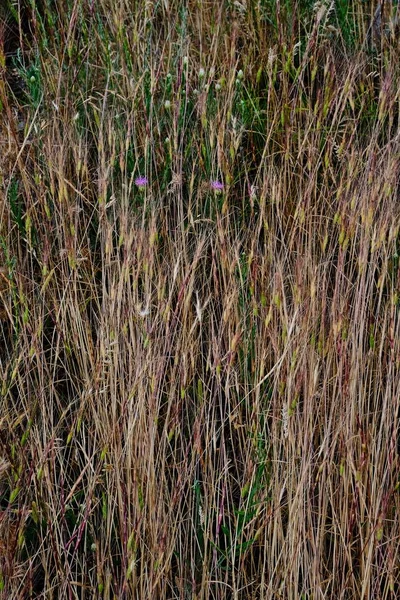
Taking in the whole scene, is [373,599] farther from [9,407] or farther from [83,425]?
[9,407]

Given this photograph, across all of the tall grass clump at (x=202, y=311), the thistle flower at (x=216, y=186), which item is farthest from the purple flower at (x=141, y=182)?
the thistle flower at (x=216, y=186)

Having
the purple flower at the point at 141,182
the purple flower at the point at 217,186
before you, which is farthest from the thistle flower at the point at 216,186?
the purple flower at the point at 141,182

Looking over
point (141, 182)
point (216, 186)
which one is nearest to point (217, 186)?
point (216, 186)

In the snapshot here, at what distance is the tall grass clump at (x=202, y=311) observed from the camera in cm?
166

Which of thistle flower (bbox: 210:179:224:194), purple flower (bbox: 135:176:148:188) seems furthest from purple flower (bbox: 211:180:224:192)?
purple flower (bbox: 135:176:148:188)

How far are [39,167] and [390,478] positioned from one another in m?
1.21

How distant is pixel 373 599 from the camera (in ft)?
5.38

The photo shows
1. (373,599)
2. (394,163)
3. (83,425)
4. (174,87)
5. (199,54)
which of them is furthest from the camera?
(199,54)

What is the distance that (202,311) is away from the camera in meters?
1.90

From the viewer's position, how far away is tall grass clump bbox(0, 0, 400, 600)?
166 cm

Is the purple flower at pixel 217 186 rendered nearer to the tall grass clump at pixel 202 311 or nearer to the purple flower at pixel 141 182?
the tall grass clump at pixel 202 311

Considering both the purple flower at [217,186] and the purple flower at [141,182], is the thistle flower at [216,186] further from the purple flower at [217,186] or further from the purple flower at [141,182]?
the purple flower at [141,182]

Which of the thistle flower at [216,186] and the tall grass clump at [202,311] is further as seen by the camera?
the thistle flower at [216,186]

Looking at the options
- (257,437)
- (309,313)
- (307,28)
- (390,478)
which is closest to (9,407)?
(257,437)
